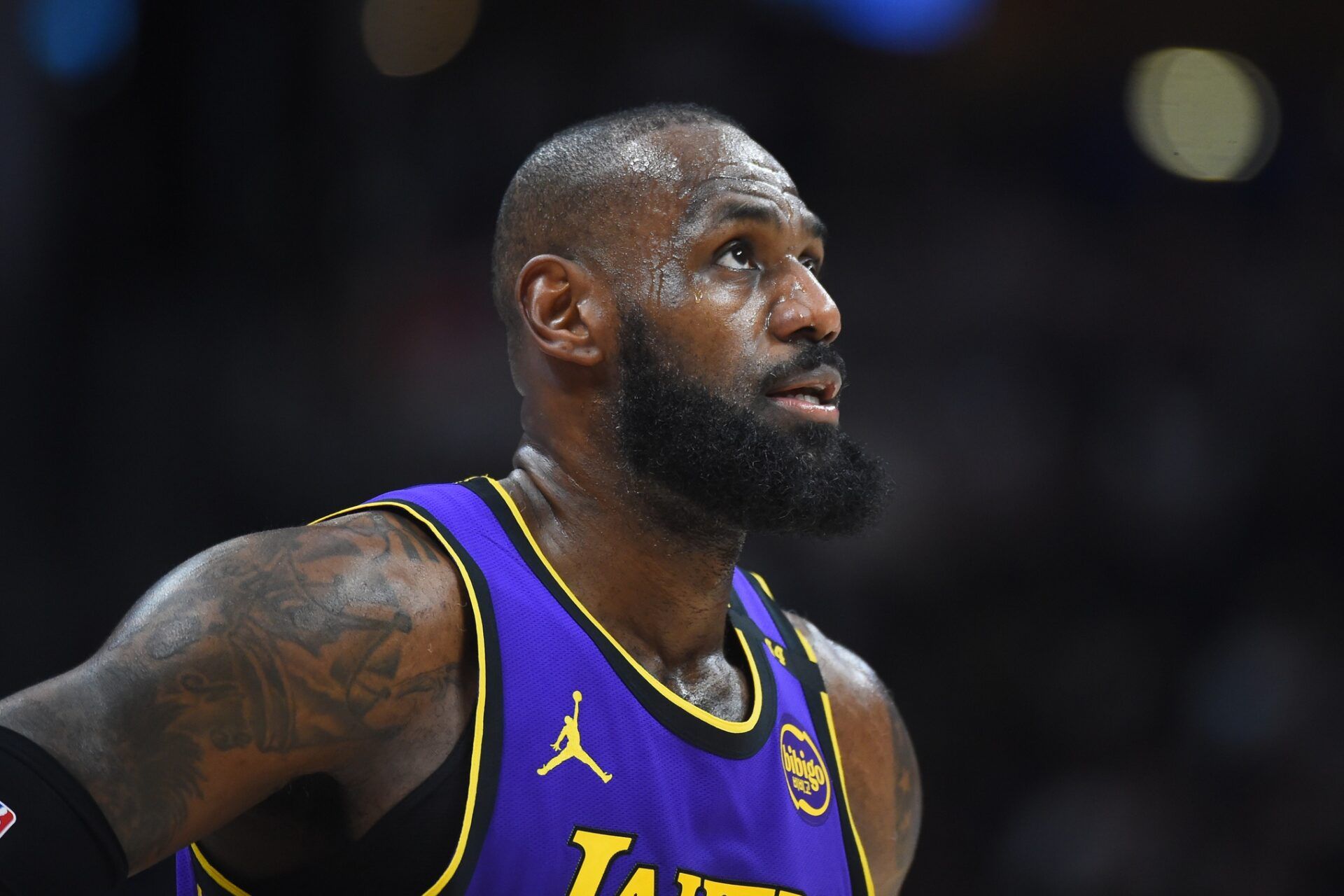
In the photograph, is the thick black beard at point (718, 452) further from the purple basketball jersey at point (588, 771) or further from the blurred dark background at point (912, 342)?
the blurred dark background at point (912, 342)

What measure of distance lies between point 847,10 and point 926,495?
99.1 inches

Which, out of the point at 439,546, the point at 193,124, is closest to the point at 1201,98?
the point at 193,124

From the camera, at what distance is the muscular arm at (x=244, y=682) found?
5.82 ft

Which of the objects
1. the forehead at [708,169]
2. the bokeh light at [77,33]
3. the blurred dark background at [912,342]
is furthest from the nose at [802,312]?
the bokeh light at [77,33]

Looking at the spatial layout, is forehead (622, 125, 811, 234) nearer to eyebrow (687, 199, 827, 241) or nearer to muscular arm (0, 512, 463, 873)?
eyebrow (687, 199, 827, 241)

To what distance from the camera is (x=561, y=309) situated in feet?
8.86

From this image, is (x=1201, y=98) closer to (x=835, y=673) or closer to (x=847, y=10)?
(x=847, y=10)

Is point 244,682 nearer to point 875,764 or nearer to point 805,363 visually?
point 805,363

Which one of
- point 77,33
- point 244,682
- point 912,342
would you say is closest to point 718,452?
point 244,682

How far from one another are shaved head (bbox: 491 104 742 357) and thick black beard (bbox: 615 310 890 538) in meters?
0.21

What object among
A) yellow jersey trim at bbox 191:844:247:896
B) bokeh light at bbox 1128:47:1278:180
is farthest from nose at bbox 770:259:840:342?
bokeh light at bbox 1128:47:1278:180

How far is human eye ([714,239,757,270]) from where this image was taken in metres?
2.66

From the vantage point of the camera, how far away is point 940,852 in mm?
5723

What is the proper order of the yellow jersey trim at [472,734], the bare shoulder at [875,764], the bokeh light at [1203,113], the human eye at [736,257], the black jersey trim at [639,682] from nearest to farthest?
1. the yellow jersey trim at [472,734]
2. the black jersey trim at [639,682]
3. the human eye at [736,257]
4. the bare shoulder at [875,764]
5. the bokeh light at [1203,113]
